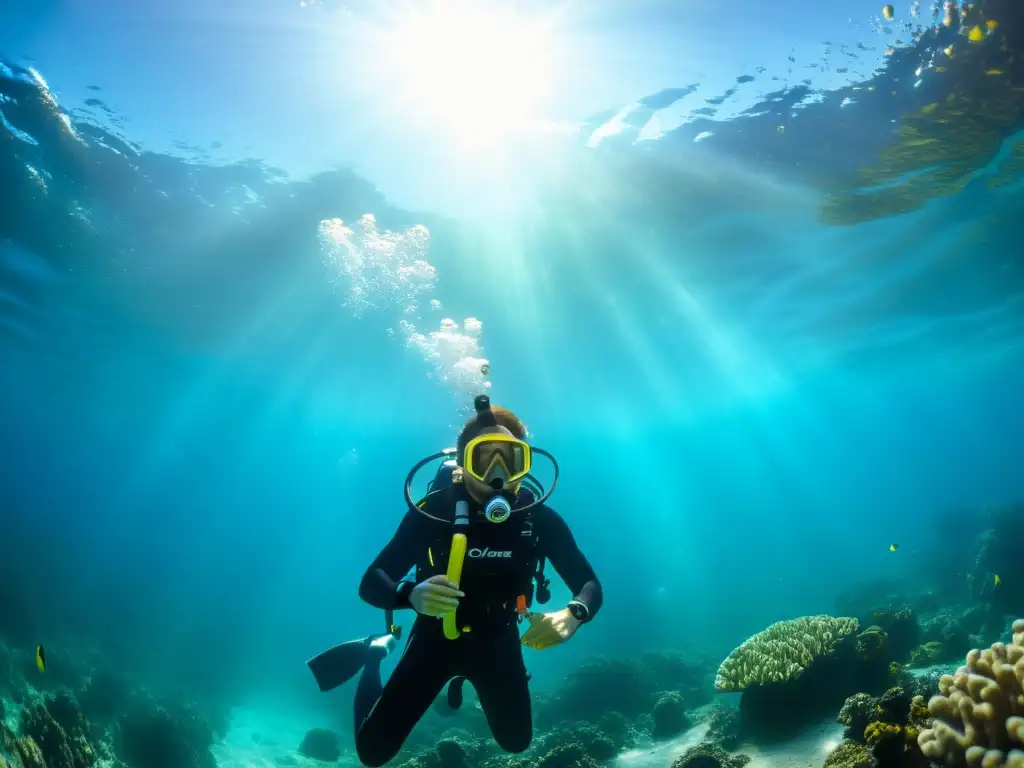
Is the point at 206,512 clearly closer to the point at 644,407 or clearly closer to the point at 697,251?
the point at 644,407

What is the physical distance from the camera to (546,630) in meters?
3.50

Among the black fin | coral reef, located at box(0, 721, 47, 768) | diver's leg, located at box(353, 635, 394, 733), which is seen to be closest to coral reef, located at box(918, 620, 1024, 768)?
diver's leg, located at box(353, 635, 394, 733)

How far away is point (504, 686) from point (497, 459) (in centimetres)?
186

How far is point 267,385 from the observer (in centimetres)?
3362

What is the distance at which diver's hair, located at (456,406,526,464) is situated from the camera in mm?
4273

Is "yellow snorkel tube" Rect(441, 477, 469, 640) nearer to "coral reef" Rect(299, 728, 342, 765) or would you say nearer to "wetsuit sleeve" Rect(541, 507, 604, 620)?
"wetsuit sleeve" Rect(541, 507, 604, 620)

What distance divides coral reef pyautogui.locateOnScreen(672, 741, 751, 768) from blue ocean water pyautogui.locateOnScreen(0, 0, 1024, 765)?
12.1m

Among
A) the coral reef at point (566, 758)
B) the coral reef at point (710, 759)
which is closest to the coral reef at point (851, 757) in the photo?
the coral reef at point (710, 759)

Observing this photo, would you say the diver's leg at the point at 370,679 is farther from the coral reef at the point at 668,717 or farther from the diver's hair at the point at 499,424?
the coral reef at the point at 668,717

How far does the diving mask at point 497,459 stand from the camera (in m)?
3.71

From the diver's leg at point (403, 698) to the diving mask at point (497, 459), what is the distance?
1.31 metres

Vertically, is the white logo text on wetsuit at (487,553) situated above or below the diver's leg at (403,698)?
above

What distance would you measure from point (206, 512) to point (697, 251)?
12485 cm

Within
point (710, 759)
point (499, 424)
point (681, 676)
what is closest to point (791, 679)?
point (710, 759)
